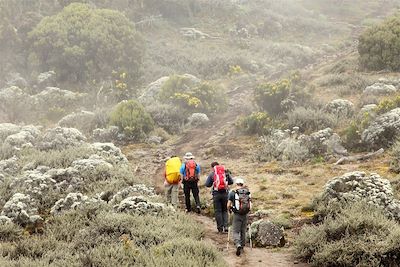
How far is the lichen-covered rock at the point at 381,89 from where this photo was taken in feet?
64.3

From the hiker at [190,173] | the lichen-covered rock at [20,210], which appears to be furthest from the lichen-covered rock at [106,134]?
the lichen-covered rock at [20,210]

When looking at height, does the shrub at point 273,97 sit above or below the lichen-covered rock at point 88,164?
below

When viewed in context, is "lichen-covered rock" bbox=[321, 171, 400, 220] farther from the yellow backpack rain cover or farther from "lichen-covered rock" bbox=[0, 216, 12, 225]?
"lichen-covered rock" bbox=[0, 216, 12, 225]

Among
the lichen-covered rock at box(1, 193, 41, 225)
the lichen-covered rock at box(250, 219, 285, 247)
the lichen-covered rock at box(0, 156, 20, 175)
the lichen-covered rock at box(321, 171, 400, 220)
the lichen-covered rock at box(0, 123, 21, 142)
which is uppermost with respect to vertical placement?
the lichen-covered rock at box(321, 171, 400, 220)

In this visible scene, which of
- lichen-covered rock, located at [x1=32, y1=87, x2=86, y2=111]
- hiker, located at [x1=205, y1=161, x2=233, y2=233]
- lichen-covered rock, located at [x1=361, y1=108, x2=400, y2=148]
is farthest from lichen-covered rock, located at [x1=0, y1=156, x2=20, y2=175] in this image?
lichen-covered rock, located at [x1=361, y1=108, x2=400, y2=148]

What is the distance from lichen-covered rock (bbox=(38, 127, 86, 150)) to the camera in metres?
16.3

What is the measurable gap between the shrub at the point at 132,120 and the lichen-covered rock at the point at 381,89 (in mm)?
9609

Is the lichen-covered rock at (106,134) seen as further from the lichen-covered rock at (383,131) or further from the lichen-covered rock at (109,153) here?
the lichen-covered rock at (383,131)

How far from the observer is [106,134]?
63.8 feet

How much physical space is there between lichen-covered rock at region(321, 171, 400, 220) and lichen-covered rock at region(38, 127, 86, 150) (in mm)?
9537

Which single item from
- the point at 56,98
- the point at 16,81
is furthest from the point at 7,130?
the point at 16,81

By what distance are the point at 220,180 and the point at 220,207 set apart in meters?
0.62

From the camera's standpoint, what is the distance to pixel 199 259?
294 inches

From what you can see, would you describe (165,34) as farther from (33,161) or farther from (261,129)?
(33,161)
